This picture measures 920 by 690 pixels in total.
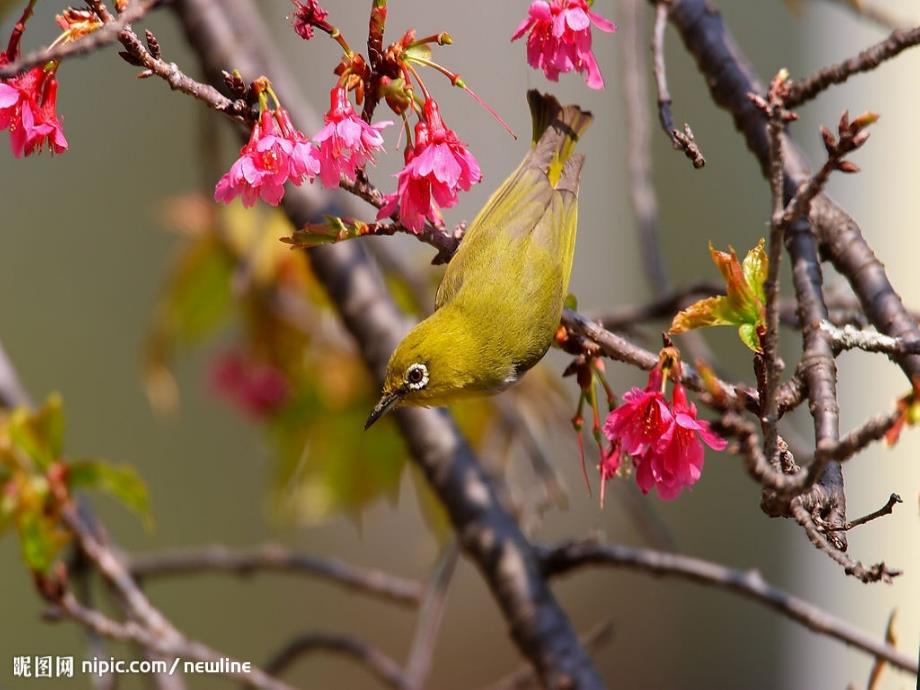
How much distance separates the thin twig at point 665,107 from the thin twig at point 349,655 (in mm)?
1385

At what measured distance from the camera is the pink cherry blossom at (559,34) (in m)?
1.51

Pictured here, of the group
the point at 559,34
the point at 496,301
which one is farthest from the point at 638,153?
the point at 559,34

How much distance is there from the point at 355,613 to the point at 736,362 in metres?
3.08

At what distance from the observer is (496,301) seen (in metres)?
2.18

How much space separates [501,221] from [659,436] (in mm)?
917

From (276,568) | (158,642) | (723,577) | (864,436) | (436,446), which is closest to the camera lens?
(864,436)

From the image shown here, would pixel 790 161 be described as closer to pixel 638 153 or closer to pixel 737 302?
pixel 737 302

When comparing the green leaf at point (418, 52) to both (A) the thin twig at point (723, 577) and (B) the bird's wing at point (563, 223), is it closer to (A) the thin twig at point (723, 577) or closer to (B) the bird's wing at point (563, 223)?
(B) the bird's wing at point (563, 223)

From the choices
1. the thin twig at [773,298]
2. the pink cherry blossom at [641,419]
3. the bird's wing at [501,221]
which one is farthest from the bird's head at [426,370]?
the thin twig at [773,298]

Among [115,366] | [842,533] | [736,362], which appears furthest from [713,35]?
[115,366]

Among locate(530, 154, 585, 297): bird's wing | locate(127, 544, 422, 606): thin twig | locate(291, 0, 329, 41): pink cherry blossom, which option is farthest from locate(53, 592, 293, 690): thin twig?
locate(291, 0, 329, 41): pink cherry blossom

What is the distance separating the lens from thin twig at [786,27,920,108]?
4.40 feet

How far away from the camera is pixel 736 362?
6.84m

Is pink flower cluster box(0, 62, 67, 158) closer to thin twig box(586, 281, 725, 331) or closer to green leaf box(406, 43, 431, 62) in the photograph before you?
green leaf box(406, 43, 431, 62)
